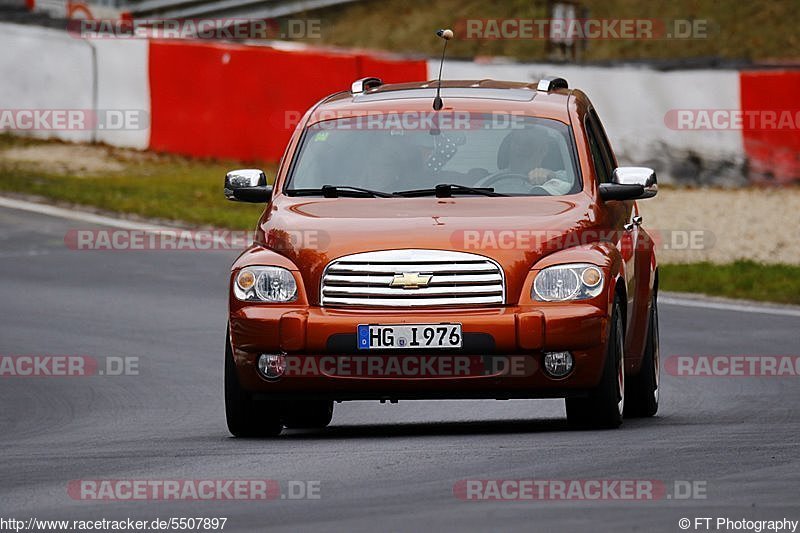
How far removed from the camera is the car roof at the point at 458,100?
11.5 metres

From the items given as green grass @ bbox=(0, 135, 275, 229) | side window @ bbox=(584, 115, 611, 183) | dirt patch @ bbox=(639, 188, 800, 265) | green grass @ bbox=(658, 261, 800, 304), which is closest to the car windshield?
side window @ bbox=(584, 115, 611, 183)

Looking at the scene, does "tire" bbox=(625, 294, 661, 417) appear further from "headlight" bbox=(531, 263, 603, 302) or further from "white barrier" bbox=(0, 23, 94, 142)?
"white barrier" bbox=(0, 23, 94, 142)

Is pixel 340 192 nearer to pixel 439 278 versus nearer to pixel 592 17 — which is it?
pixel 439 278

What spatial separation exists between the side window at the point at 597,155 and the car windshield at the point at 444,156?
224mm

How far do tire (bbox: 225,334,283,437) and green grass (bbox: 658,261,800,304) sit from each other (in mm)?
8627

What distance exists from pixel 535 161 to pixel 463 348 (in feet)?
5.20

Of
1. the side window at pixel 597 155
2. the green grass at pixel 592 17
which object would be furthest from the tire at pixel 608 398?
the green grass at pixel 592 17

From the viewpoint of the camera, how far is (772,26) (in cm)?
3775

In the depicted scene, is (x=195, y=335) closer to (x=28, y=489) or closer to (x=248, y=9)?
(x=28, y=489)

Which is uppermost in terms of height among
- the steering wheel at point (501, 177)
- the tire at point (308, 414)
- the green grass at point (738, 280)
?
the steering wheel at point (501, 177)

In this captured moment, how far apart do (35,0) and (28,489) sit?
3057cm

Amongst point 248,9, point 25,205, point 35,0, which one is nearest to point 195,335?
point 25,205

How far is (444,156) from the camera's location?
11164 millimetres

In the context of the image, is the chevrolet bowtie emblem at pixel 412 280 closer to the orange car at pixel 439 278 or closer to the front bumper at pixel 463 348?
the orange car at pixel 439 278
